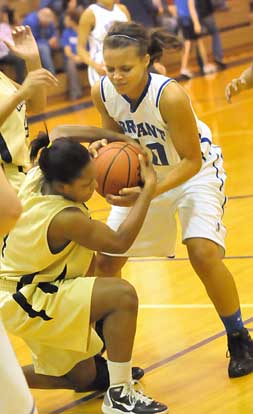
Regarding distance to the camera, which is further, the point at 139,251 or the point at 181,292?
the point at 181,292

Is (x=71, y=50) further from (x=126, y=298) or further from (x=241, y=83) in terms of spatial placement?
(x=126, y=298)

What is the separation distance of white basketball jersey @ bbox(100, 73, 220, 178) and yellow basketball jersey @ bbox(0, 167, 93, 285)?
0.61 metres

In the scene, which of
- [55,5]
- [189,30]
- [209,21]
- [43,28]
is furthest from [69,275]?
[209,21]

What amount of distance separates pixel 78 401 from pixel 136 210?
918 mm

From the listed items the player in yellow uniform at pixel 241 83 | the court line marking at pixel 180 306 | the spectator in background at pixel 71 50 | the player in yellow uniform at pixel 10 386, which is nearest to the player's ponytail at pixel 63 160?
the player in yellow uniform at pixel 241 83

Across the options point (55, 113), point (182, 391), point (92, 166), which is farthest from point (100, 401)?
point (55, 113)

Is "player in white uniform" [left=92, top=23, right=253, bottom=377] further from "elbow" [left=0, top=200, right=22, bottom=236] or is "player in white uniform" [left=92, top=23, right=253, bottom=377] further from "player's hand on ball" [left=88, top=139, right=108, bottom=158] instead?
"elbow" [left=0, top=200, right=22, bottom=236]

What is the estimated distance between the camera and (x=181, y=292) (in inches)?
205

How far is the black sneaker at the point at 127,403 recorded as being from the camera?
3.71 m

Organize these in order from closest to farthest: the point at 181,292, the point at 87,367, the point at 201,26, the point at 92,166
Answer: the point at 92,166
the point at 87,367
the point at 181,292
the point at 201,26

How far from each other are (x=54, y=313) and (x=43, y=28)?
11.4 meters

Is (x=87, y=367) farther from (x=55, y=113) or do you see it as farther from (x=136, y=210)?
(x=55, y=113)

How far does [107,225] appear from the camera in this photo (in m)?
3.90

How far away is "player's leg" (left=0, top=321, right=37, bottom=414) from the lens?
2.16 meters
